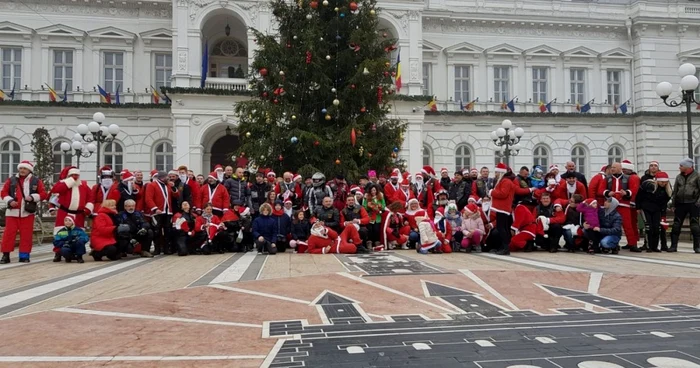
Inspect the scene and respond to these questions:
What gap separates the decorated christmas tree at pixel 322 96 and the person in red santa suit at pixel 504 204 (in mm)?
4502

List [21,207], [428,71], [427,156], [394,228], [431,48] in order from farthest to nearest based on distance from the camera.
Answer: [428,71], [431,48], [427,156], [394,228], [21,207]

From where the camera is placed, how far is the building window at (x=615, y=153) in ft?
108

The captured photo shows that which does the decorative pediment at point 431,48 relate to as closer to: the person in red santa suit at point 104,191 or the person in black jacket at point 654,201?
the person in black jacket at point 654,201

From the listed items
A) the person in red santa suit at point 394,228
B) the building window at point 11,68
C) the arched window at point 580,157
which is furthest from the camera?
the arched window at point 580,157

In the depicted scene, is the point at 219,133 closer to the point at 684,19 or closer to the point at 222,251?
the point at 222,251

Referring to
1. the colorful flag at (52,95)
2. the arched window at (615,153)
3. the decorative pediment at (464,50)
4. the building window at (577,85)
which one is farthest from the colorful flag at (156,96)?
the arched window at (615,153)

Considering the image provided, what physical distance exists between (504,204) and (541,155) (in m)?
23.3

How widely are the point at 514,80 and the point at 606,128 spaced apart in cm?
668

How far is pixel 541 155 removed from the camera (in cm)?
3278

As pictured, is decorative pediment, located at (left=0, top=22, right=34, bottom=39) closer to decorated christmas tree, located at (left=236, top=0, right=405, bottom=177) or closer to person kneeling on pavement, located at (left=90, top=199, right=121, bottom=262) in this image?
decorated christmas tree, located at (left=236, top=0, right=405, bottom=177)

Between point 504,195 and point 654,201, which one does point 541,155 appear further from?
point 504,195

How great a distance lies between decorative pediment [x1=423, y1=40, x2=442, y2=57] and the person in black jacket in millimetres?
21642

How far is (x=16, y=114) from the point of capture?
90.0ft

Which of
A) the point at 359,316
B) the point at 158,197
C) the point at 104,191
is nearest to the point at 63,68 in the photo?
the point at 104,191
